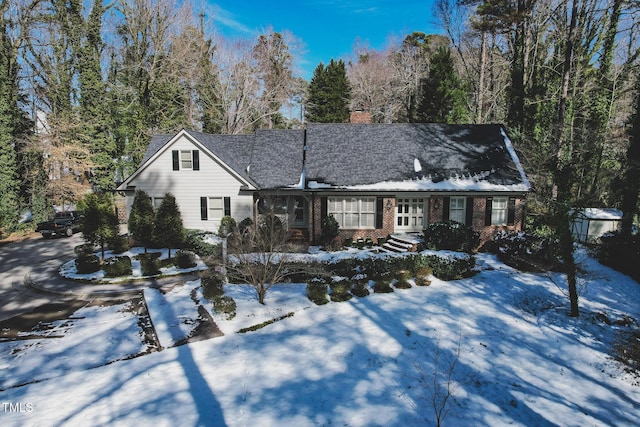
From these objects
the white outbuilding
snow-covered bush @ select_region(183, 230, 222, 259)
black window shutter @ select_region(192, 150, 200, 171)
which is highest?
black window shutter @ select_region(192, 150, 200, 171)

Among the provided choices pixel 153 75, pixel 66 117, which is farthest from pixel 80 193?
pixel 153 75

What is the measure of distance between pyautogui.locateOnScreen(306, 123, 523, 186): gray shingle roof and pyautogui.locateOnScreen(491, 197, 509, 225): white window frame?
983 mm

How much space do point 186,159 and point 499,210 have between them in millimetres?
18214

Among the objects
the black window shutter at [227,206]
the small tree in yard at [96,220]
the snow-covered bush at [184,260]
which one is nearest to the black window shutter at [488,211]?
the black window shutter at [227,206]

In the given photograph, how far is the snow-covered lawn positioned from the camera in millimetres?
6957

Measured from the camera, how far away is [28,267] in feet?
56.0

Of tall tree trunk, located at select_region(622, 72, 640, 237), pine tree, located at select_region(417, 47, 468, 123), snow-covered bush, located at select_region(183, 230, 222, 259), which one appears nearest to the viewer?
tall tree trunk, located at select_region(622, 72, 640, 237)

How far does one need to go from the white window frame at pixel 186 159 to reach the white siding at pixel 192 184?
0.62 feet

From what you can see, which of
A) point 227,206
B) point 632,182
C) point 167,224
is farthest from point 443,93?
point 167,224

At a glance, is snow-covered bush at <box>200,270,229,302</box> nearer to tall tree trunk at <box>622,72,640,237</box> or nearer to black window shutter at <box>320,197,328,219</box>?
black window shutter at <box>320,197,328,219</box>

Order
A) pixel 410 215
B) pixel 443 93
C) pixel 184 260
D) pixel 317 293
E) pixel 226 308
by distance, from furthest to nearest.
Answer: pixel 443 93, pixel 410 215, pixel 184 260, pixel 317 293, pixel 226 308

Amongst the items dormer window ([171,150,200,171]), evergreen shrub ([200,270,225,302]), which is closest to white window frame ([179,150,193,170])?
dormer window ([171,150,200,171])

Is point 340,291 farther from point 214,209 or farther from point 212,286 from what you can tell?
point 214,209

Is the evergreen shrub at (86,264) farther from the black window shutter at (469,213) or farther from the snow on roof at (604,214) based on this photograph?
the snow on roof at (604,214)
